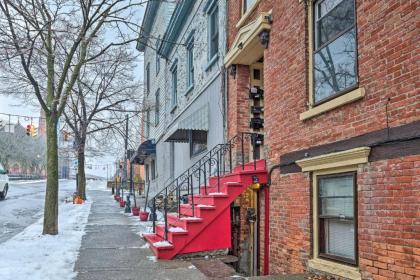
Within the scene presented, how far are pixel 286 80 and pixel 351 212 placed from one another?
2766 mm

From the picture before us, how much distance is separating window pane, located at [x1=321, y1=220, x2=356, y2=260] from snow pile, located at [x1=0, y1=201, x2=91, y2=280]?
3867mm

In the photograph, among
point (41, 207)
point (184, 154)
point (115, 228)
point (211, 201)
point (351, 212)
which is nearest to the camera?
point (351, 212)

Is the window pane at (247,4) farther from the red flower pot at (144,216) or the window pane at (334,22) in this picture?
the red flower pot at (144,216)

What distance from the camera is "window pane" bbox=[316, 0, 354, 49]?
637 centimetres

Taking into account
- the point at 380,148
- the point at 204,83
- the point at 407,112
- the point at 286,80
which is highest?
the point at 204,83

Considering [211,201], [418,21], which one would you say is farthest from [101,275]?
[418,21]

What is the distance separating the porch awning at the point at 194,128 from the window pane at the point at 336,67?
630 cm

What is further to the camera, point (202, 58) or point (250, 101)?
point (202, 58)

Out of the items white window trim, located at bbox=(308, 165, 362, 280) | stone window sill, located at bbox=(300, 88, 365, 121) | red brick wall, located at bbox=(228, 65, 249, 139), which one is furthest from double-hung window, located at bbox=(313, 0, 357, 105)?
red brick wall, located at bbox=(228, 65, 249, 139)

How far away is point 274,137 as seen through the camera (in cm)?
848

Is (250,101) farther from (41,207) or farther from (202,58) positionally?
(41,207)

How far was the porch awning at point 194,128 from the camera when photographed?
43.2 ft

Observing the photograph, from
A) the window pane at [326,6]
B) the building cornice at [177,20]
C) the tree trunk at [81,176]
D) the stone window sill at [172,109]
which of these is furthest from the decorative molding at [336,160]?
the tree trunk at [81,176]

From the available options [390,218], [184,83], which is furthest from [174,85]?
[390,218]
